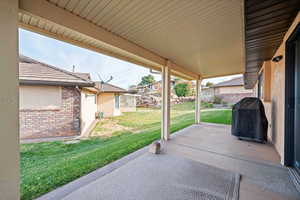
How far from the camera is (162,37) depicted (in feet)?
9.04

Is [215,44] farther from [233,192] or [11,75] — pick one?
[11,75]

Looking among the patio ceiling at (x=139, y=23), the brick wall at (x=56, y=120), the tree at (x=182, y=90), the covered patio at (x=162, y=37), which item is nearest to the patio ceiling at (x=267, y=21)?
the covered patio at (x=162, y=37)

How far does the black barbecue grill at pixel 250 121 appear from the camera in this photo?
368cm

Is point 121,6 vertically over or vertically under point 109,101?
over

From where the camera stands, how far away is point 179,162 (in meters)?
2.66

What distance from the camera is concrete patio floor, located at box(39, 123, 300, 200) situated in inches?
70.5

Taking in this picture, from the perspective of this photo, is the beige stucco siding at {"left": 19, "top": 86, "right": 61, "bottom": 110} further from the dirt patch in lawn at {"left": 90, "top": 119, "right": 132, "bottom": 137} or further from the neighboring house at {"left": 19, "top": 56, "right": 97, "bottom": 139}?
the dirt patch in lawn at {"left": 90, "top": 119, "right": 132, "bottom": 137}

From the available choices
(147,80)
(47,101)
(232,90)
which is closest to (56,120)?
(47,101)

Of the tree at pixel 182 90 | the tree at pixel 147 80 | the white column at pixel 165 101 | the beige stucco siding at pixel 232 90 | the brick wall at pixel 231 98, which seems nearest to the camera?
the white column at pixel 165 101

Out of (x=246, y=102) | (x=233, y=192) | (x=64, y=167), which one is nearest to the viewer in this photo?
Answer: (x=233, y=192)

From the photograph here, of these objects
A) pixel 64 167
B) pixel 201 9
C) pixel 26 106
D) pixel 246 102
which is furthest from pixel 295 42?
pixel 26 106

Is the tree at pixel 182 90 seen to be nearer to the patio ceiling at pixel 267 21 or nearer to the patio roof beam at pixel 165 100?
the patio roof beam at pixel 165 100

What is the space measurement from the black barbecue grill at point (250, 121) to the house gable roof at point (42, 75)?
5.76 metres

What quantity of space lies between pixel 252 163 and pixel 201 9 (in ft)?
10.3
